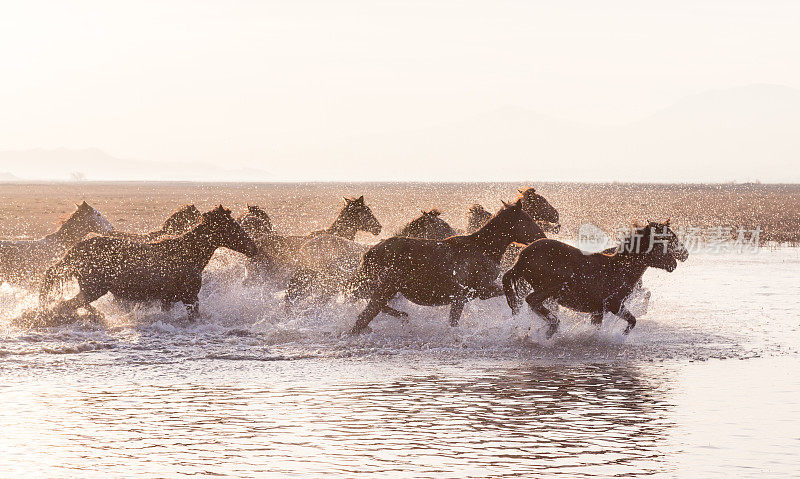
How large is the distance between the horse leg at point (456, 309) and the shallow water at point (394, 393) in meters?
0.21

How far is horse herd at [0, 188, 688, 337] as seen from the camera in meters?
14.0

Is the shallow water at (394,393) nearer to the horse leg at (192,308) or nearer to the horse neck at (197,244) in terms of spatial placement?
the horse leg at (192,308)

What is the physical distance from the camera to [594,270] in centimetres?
1396

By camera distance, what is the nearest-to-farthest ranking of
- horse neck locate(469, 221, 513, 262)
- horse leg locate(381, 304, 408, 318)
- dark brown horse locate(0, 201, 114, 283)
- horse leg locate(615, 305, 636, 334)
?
1. horse leg locate(615, 305, 636, 334)
2. horse leg locate(381, 304, 408, 318)
3. horse neck locate(469, 221, 513, 262)
4. dark brown horse locate(0, 201, 114, 283)

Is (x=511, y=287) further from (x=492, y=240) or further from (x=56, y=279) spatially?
(x=56, y=279)

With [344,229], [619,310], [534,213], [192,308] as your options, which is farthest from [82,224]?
[619,310]

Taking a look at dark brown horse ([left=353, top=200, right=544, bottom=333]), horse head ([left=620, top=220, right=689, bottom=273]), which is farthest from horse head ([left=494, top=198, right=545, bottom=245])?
horse head ([left=620, top=220, right=689, bottom=273])

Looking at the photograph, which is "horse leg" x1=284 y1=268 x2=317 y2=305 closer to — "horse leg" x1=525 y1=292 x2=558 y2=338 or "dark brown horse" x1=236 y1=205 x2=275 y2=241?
"dark brown horse" x1=236 y1=205 x2=275 y2=241

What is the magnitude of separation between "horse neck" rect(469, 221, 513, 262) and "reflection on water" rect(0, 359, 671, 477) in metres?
2.96

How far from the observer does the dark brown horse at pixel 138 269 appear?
15.0m

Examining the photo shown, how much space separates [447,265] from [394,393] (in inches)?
174

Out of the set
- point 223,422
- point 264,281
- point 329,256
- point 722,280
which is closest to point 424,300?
point 329,256

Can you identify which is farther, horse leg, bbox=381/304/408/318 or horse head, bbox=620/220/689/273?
horse leg, bbox=381/304/408/318

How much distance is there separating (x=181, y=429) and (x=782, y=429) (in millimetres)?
4854
